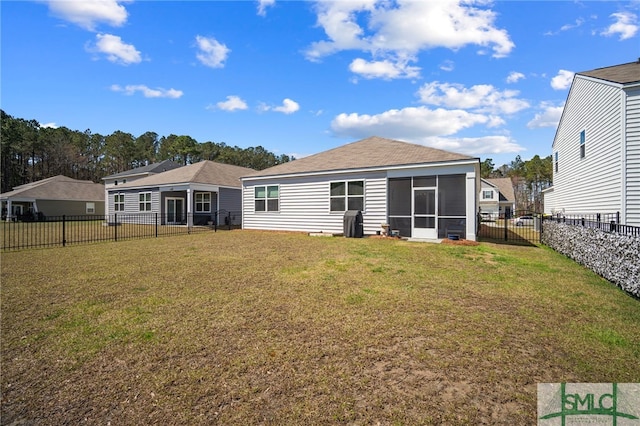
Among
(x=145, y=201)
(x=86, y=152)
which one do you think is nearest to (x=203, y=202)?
(x=145, y=201)

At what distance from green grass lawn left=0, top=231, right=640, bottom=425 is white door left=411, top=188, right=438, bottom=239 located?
19.7 feet

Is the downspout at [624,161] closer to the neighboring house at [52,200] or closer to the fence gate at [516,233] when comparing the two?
the fence gate at [516,233]

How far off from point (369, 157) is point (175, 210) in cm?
1817

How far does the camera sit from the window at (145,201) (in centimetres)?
2392

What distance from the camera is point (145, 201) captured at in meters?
24.2

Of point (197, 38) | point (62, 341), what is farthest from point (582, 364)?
point (197, 38)

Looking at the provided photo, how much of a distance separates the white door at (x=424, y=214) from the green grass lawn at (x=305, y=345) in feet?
19.7

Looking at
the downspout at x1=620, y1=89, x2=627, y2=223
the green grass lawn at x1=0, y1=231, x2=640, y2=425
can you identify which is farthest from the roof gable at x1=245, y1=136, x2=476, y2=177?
the green grass lawn at x1=0, y1=231, x2=640, y2=425

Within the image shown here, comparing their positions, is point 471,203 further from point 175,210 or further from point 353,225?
point 175,210

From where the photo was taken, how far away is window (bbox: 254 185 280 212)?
16584 millimetres

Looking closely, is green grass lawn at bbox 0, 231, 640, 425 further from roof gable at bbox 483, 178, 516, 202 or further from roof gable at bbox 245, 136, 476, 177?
roof gable at bbox 483, 178, 516, 202

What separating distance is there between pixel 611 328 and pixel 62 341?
→ 681 centimetres

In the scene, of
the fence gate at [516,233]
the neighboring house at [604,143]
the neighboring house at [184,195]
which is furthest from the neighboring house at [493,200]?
the neighboring house at [184,195]

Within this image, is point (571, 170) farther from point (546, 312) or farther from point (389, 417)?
point (389, 417)
